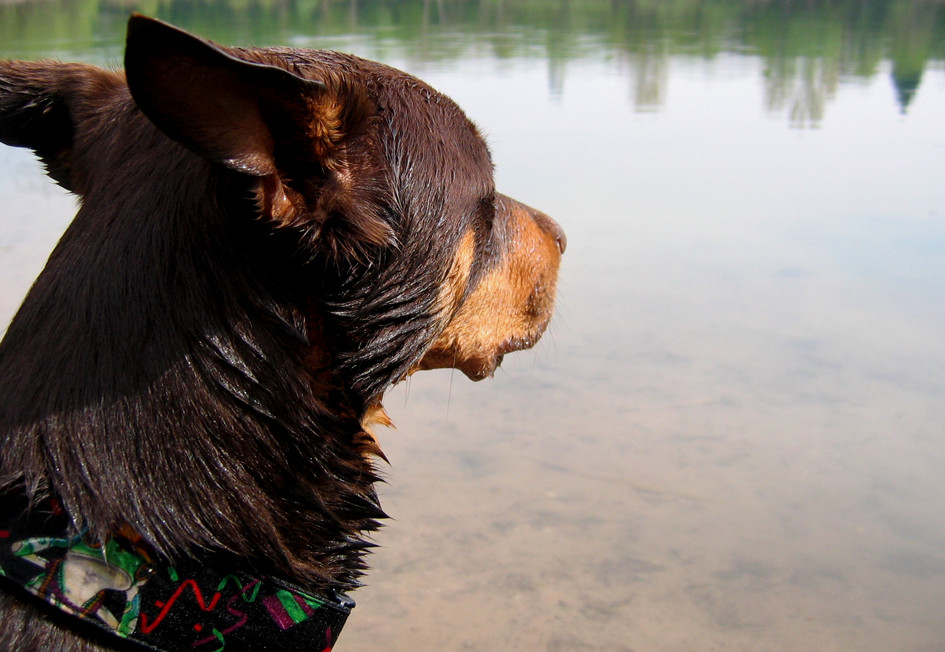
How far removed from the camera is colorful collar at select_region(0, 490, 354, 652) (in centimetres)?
153

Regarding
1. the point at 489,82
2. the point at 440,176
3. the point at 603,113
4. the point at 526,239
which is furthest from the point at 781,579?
the point at 489,82

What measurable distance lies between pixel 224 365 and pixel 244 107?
1.66ft

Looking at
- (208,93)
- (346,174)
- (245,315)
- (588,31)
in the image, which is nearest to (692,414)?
(346,174)

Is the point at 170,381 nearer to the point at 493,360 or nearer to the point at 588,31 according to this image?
the point at 493,360

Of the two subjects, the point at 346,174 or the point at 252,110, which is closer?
the point at 252,110

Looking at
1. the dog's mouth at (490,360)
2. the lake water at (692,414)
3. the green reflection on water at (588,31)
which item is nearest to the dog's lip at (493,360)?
the dog's mouth at (490,360)

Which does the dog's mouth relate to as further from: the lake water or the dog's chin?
the lake water

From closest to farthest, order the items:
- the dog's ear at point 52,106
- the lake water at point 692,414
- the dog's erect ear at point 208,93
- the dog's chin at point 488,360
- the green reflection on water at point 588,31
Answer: the dog's erect ear at point 208,93
the dog's ear at point 52,106
the dog's chin at point 488,360
the lake water at point 692,414
the green reflection on water at point 588,31

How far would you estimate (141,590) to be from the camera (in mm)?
1591

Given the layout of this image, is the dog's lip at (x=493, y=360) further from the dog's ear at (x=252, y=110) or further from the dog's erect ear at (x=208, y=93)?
the dog's erect ear at (x=208, y=93)

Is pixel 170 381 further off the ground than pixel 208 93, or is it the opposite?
pixel 208 93

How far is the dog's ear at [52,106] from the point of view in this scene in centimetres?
217

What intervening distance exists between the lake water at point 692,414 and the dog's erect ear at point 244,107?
95 centimetres

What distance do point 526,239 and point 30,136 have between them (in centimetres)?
129
